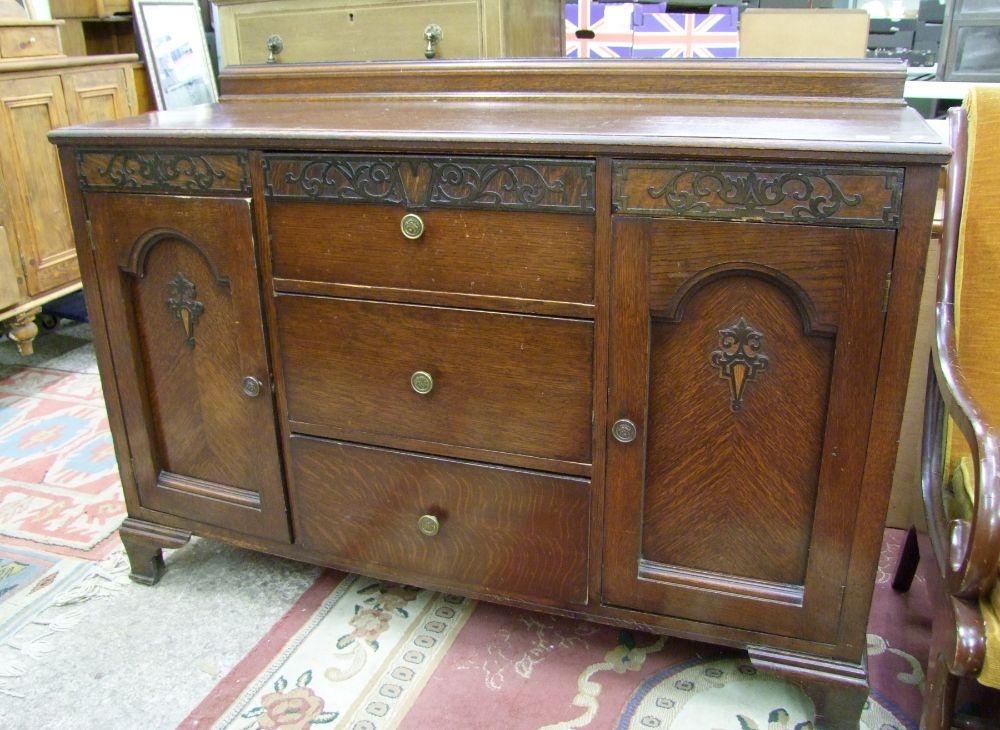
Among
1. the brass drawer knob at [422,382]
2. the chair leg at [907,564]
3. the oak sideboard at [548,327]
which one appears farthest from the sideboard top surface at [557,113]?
the chair leg at [907,564]

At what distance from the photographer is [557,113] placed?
1.29 m

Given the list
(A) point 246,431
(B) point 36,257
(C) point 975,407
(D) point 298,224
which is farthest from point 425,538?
(B) point 36,257

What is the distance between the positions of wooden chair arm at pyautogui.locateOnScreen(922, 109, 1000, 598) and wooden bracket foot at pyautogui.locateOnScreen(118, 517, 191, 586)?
126cm

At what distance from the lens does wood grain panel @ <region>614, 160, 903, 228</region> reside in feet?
3.15

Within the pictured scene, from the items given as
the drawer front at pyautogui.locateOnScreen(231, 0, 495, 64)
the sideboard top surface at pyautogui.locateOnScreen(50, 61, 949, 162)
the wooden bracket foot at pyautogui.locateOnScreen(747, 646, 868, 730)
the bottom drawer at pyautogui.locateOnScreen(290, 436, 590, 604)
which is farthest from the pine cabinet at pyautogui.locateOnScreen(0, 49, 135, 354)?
the wooden bracket foot at pyautogui.locateOnScreen(747, 646, 868, 730)

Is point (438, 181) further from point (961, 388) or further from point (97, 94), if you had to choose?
point (97, 94)

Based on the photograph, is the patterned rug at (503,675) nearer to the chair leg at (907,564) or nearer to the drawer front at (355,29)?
the chair leg at (907,564)

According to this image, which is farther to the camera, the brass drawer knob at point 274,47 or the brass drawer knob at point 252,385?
the brass drawer knob at point 274,47

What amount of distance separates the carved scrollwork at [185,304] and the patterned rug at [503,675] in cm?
55

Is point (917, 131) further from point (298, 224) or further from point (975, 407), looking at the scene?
point (298, 224)

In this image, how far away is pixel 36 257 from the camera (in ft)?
Answer: 8.12

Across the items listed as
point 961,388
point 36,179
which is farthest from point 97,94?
point 961,388

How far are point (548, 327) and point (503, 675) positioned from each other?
598 millimetres

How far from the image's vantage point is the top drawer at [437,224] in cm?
108
